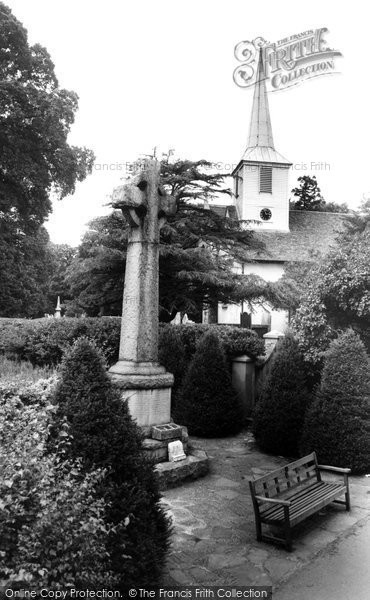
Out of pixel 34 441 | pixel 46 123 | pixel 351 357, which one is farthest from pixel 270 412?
pixel 46 123

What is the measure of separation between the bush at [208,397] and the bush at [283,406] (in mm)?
844

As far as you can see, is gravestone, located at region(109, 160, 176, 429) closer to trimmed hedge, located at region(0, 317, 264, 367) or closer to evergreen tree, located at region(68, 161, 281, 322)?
trimmed hedge, located at region(0, 317, 264, 367)

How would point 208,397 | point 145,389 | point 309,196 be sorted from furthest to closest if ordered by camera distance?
point 309,196 < point 208,397 < point 145,389

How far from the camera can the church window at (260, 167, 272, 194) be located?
112 ft

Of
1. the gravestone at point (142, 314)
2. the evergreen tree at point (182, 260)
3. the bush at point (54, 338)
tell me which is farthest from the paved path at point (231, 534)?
the evergreen tree at point (182, 260)

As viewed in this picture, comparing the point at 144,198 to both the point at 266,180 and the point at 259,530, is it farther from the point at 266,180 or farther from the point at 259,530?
the point at 266,180

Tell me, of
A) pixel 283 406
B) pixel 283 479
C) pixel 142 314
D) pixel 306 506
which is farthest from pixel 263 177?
pixel 306 506

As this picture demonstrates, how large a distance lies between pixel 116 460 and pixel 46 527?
0.86m

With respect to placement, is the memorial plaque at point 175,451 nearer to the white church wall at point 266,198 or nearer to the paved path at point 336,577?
the paved path at point 336,577

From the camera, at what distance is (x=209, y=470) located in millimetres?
7137

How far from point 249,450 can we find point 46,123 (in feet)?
56.9

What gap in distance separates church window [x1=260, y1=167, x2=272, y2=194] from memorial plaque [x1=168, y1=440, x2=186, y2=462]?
29.8 m

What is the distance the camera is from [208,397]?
30.6 feet

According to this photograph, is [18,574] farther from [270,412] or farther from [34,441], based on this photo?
[270,412]
